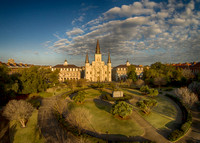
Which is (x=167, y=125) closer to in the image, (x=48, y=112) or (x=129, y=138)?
(x=129, y=138)

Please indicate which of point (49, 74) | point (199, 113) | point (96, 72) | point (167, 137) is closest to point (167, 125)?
point (167, 137)

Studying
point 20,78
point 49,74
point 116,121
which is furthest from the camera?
point 49,74

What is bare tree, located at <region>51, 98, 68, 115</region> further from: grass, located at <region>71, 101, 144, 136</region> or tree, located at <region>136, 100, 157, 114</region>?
tree, located at <region>136, 100, 157, 114</region>

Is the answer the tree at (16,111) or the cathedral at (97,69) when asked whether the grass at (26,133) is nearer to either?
the tree at (16,111)

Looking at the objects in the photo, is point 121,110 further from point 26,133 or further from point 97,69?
point 97,69

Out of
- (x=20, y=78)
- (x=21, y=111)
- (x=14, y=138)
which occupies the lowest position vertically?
(x=14, y=138)

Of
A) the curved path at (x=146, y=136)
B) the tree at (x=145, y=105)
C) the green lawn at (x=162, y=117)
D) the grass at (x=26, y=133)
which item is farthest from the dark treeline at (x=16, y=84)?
the green lawn at (x=162, y=117)

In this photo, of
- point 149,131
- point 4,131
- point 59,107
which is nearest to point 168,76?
point 149,131

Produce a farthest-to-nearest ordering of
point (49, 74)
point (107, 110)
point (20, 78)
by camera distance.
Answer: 1. point (49, 74)
2. point (20, 78)
3. point (107, 110)
